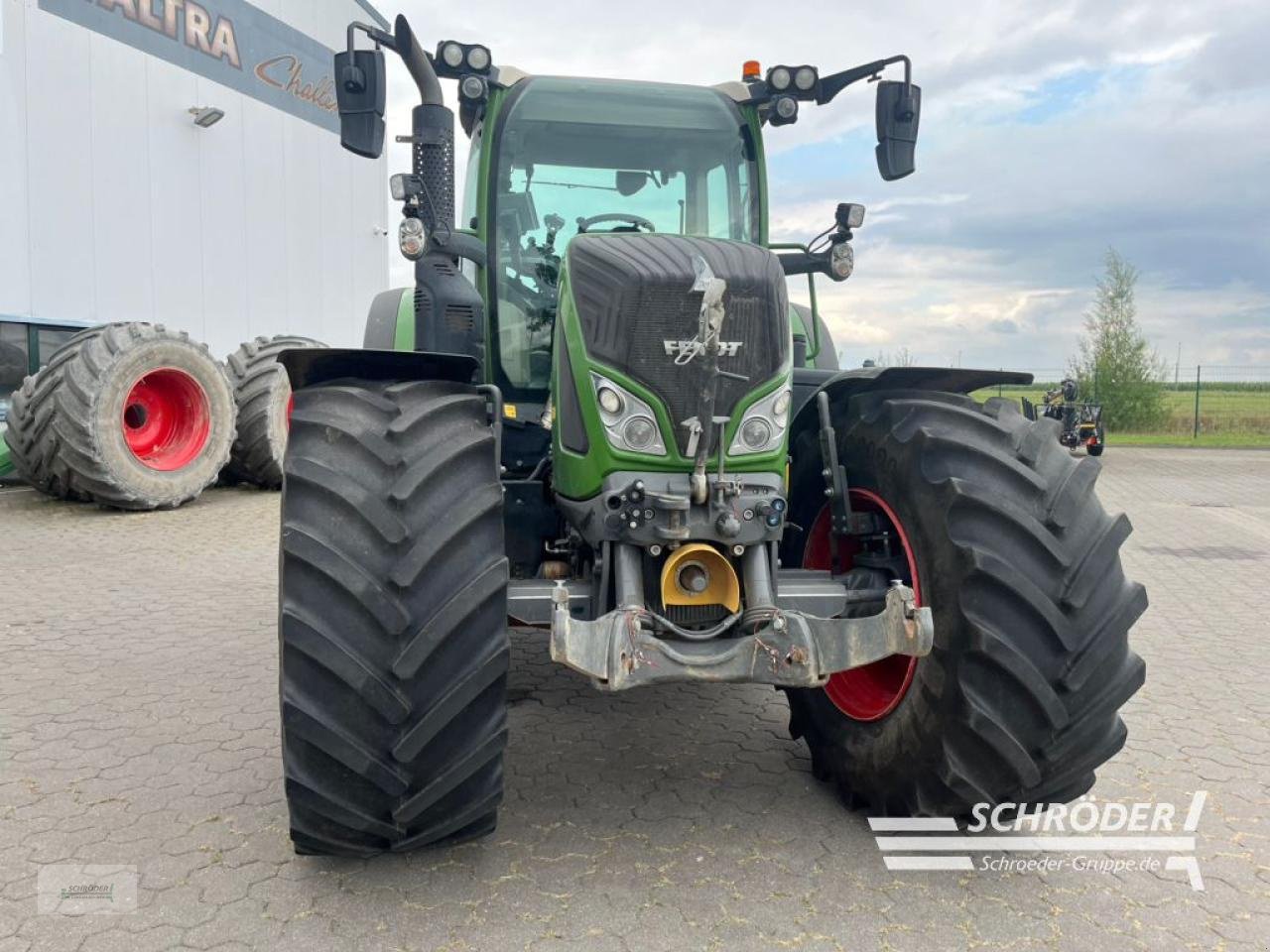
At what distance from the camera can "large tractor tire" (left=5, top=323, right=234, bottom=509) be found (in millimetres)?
8664

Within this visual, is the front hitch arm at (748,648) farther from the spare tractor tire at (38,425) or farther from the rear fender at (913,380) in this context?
the spare tractor tire at (38,425)

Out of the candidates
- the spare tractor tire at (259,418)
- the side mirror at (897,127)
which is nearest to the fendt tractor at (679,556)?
the side mirror at (897,127)

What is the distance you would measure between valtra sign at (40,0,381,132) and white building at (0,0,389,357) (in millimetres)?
25

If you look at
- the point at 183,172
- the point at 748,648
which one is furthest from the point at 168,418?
the point at 748,648

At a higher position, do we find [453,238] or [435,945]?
[453,238]

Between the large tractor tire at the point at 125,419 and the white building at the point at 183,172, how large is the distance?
2284mm

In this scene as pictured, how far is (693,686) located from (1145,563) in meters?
5.45

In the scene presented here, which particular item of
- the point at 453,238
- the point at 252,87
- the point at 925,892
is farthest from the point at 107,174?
the point at 925,892

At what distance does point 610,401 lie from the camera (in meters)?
2.92

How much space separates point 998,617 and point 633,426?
3.79ft

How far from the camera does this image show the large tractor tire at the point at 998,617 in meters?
2.70

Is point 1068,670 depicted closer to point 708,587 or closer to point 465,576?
Result: point 708,587

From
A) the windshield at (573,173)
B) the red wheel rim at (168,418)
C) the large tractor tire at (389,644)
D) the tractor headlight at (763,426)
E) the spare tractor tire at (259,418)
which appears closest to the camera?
the large tractor tire at (389,644)

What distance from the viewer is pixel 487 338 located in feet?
13.4
